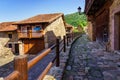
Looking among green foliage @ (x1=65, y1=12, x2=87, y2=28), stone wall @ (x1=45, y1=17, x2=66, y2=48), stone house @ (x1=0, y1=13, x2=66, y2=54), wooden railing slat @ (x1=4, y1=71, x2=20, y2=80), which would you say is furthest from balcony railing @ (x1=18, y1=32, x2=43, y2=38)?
green foliage @ (x1=65, y1=12, x2=87, y2=28)

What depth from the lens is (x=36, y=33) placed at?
2161cm

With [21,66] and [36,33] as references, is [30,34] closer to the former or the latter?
[36,33]

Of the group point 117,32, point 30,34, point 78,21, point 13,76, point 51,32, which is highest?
point 78,21

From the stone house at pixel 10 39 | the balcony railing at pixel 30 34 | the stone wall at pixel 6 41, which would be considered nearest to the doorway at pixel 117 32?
the balcony railing at pixel 30 34

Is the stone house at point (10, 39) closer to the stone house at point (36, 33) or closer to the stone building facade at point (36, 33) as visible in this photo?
the stone house at point (36, 33)

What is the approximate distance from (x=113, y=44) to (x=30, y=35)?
16212 mm

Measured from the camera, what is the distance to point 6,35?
81.7 ft

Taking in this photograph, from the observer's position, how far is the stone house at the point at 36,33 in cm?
2111

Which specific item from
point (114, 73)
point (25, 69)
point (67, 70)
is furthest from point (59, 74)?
point (25, 69)

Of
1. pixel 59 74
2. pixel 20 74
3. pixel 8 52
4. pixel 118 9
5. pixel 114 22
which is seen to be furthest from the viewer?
pixel 8 52

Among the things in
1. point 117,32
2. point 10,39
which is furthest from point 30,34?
point 117,32

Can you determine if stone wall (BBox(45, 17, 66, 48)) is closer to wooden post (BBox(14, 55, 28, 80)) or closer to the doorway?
the doorway

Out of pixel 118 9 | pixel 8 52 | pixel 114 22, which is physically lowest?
pixel 8 52

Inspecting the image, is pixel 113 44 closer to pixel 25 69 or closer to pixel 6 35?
pixel 25 69
